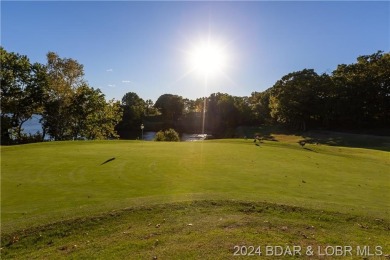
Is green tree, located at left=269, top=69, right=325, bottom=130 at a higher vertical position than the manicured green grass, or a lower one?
higher

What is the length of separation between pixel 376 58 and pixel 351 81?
14005 millimetres

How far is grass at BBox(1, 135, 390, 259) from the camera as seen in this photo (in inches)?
295

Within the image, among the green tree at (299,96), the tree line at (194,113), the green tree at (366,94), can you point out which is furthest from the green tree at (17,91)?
the green tree at (366,94)

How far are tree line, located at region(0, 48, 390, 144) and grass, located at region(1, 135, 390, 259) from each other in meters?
36.0

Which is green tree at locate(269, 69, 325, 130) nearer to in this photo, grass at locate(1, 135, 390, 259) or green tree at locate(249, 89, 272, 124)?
green tree at locate(249, 89, 272, 124)

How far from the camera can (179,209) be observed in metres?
9.50

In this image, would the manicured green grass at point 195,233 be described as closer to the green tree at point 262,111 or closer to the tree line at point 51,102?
the tree line at point 51,102

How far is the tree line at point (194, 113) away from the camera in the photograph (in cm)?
4684

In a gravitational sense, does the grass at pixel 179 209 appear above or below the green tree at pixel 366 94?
below

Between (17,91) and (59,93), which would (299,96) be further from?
(17,91)

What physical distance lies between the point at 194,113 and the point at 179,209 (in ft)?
345

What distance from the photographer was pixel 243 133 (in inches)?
3260

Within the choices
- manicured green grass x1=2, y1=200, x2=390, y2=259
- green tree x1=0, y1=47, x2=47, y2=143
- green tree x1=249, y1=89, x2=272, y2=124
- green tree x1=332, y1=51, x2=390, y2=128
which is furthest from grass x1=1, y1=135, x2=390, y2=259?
green tree x1=249, y1=89, x2=272, y2=124

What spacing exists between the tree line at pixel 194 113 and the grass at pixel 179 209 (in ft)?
118
